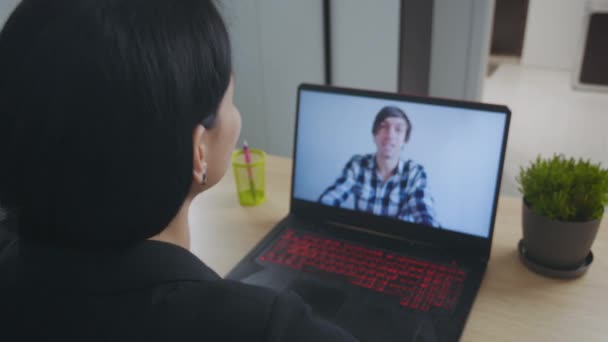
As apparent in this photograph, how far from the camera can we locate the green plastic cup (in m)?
1.24

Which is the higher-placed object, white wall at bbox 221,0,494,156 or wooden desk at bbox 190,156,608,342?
white wall at bbox 221,0,494,156

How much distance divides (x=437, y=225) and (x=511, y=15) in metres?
3.97

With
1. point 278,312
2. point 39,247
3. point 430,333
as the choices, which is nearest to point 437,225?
point 430,333

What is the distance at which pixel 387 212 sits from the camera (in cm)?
107

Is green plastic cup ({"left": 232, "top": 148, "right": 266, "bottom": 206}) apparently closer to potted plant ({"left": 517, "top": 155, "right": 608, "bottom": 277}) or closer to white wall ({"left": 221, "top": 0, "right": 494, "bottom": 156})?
potted plant ({"left": 517, "top": 155, "right": 608, "bottom": 277})

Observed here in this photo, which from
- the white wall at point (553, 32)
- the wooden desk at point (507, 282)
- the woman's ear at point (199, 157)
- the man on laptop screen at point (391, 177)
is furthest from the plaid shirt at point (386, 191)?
the white wall at point (553, 32)

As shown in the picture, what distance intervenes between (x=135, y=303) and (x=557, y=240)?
733mm

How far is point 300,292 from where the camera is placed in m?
0.95

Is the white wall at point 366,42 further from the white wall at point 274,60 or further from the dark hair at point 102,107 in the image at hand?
the dark hair at point 102,107

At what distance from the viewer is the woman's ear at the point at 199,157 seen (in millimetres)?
577

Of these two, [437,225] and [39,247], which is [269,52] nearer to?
[437,225]

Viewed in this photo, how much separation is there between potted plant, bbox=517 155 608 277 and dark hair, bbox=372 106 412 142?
8.6 inches

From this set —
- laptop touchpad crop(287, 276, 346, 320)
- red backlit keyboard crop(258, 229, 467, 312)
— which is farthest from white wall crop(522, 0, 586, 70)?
laptop touchpad crop(287, 276, 346, 320)

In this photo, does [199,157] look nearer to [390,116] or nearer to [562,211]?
[390,116]
